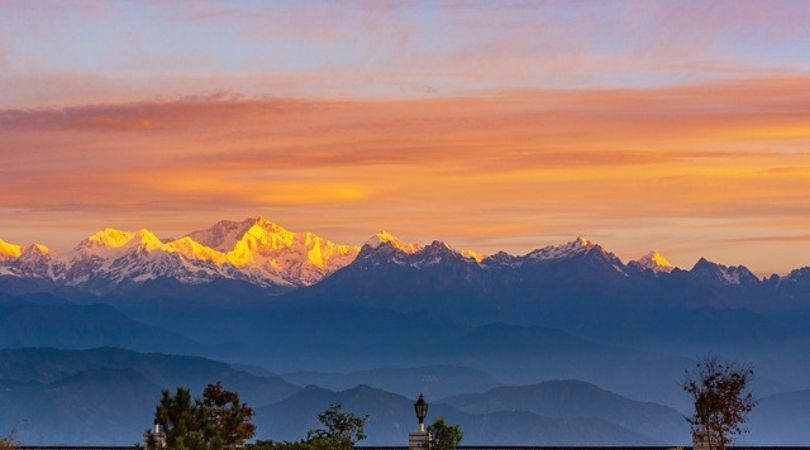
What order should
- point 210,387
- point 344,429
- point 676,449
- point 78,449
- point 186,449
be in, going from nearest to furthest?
point 186,449 → point 210,387 → point 676,449 → point 78,449 → point 344,429

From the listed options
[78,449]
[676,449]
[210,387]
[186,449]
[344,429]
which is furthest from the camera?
[344,429]

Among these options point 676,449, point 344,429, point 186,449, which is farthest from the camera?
point 344,429

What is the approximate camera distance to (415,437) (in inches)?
2653

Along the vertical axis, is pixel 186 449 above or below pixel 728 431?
below

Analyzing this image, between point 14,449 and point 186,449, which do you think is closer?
point 186,449

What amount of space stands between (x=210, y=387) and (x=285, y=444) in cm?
454

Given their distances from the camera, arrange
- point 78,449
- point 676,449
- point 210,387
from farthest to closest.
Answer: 1. point 78,449
2. point 676,449
3. point 210,387

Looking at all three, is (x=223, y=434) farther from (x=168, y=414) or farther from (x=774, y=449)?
(x=774, y=449)

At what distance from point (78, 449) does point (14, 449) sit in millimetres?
7990

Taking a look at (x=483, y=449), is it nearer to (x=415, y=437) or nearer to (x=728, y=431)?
(x=415, y=437)

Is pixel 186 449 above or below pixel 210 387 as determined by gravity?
below

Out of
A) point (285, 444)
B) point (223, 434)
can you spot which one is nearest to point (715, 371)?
point (285, 444)

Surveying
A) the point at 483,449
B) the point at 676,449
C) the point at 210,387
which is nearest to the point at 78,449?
the point at 210,387

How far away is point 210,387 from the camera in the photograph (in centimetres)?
6269
